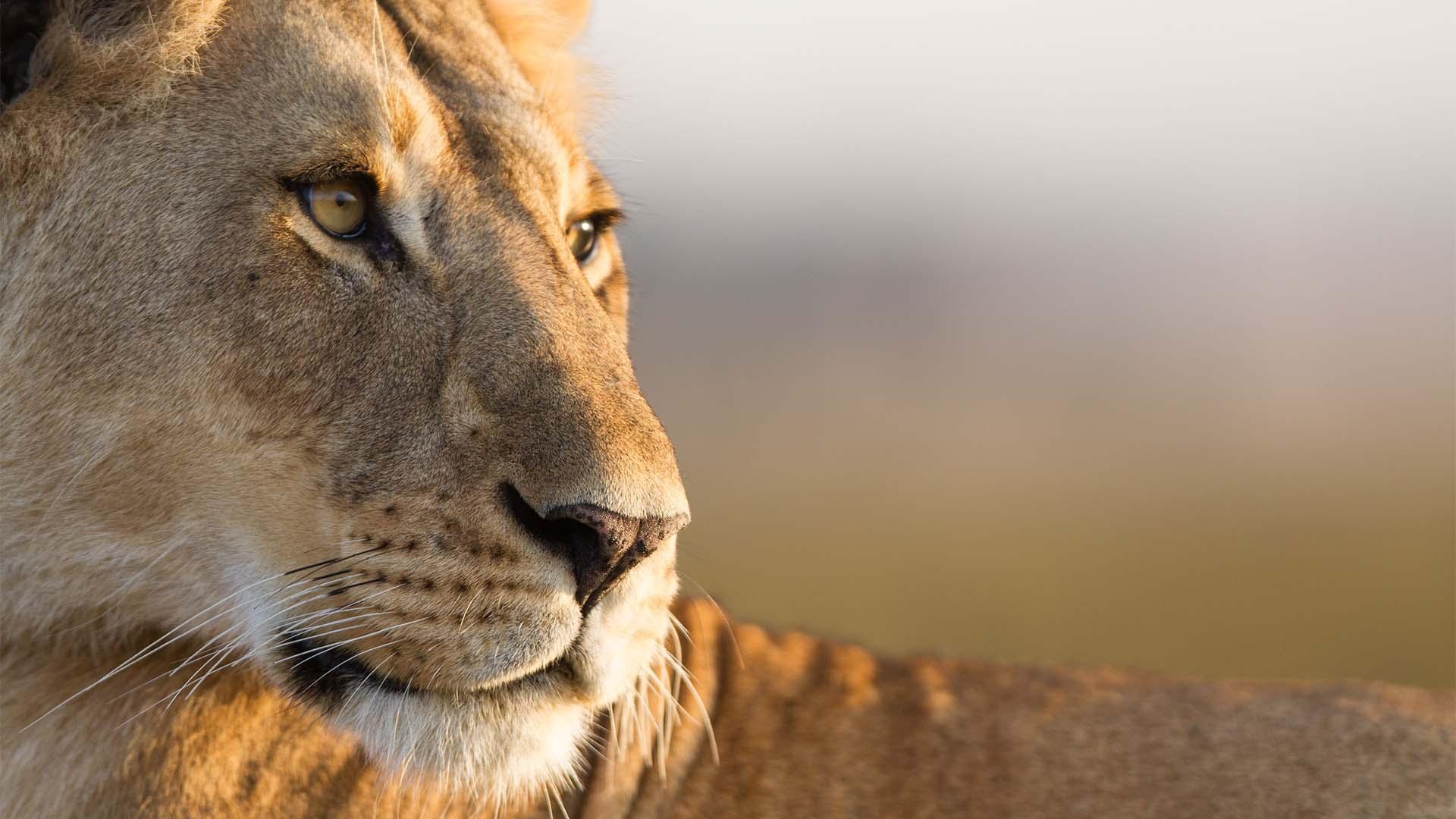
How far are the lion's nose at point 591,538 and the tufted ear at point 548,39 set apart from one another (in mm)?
1486

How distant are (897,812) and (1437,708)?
1367 millimetres

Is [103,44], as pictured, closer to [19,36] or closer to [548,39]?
[19,36]

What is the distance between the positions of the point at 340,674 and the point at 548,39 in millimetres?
2077

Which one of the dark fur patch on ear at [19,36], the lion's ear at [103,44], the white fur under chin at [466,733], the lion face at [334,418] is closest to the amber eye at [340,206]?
the lion face at [334,418]

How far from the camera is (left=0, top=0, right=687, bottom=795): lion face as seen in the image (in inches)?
96.9

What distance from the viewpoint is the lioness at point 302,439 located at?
2.48 m

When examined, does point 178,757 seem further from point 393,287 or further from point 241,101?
point 241,101

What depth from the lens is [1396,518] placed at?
2233 centimetres

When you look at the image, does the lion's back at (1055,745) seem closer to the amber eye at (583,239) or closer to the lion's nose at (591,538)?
the amber eye at (583,239)

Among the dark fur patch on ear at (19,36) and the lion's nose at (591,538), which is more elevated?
the dark fur patch on ear at (19,36)

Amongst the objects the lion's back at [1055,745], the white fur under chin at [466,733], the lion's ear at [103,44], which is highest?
the lion's ear at [103,44]

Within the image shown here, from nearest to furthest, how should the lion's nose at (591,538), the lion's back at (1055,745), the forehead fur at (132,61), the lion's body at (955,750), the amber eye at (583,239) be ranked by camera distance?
the lion's nose at (591,538) → the forehead fur at (132,61) → the lion's body at (955,750) → the lion's back at (1055,745) → the amber eye at (583,239)

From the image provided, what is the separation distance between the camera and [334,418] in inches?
102

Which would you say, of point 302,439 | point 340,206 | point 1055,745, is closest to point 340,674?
point 302,439
